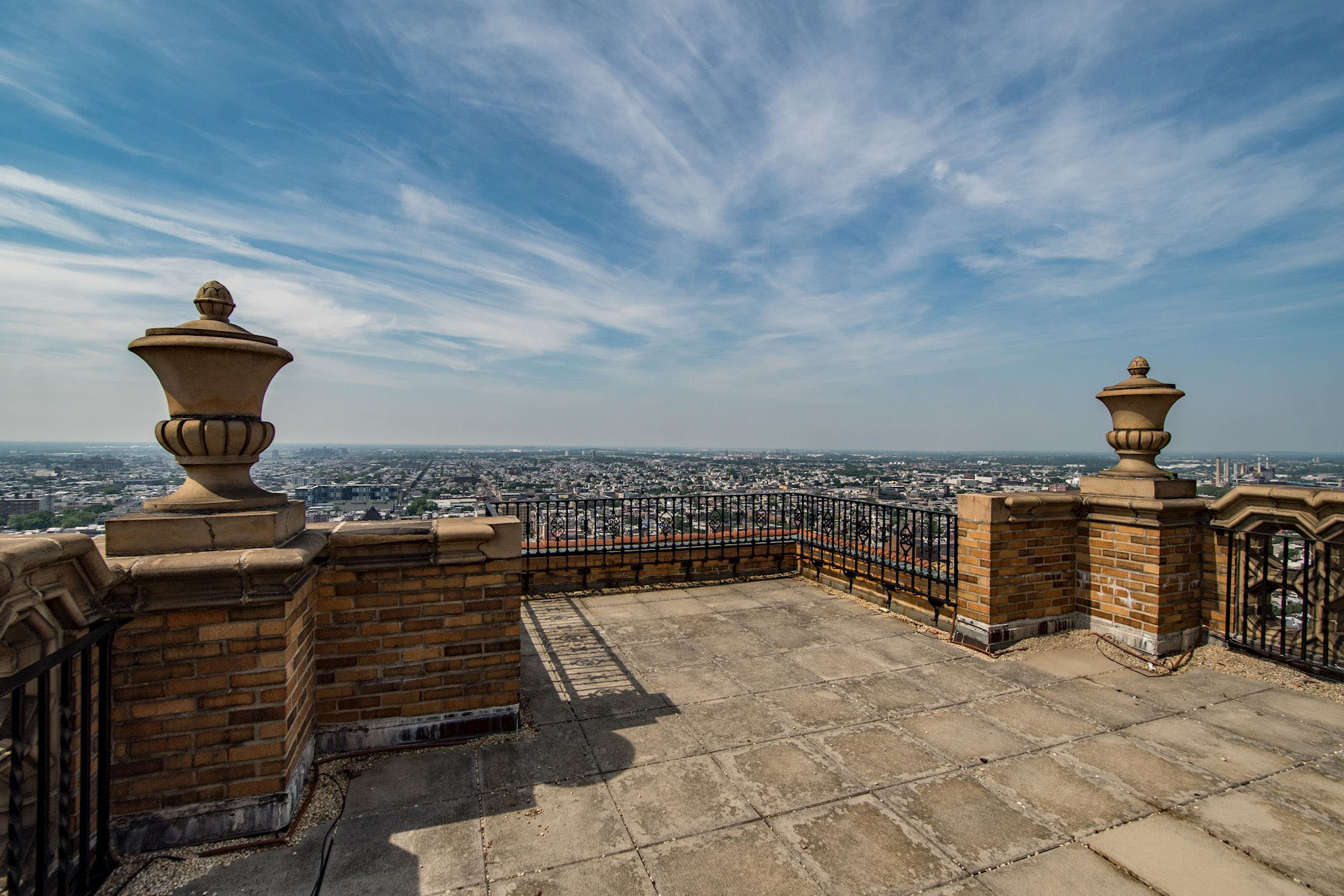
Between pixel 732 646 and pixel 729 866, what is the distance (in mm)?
2900

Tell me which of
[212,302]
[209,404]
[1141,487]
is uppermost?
[212,302]

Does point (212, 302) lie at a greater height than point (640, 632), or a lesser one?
greater

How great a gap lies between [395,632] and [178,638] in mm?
1009

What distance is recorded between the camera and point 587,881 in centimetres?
242

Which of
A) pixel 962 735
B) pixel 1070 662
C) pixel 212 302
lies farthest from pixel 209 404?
pixel 1070 662

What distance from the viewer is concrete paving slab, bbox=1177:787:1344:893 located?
8.17 feet

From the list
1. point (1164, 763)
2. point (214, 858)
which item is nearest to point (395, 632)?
point (214, 858)

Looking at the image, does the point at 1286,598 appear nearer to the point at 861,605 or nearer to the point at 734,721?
the point at 861,605

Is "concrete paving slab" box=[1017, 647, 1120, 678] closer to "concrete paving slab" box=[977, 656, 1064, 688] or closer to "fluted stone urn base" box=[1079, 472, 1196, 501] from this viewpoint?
"concrete paving slab" box=[977, 656, 1064, 688]

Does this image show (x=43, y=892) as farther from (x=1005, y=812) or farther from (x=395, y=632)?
A: (x=1005, y=812)

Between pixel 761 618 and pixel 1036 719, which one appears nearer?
pixel 1036 719

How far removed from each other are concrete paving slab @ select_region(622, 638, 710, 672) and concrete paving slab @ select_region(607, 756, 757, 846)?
5.05ft

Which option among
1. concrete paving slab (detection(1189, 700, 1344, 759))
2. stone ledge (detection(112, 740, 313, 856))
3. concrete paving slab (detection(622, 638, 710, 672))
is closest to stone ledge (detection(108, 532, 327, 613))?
stone ledge (detection(112, 740, 313, 856))

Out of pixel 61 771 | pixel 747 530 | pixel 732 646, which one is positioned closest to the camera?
pixel 61 771
